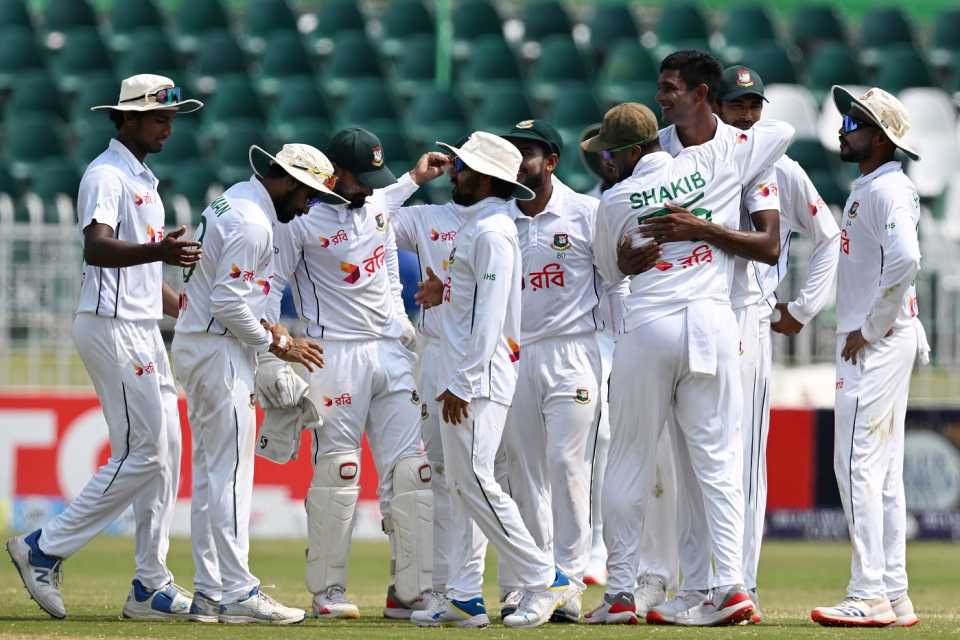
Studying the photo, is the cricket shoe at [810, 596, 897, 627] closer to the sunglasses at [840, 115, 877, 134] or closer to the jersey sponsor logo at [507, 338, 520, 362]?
the jersey sponsor logo at [507, 338, 520, 362]

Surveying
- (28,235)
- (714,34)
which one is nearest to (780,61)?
(714,34)

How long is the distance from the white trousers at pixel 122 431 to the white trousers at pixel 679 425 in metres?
2.13

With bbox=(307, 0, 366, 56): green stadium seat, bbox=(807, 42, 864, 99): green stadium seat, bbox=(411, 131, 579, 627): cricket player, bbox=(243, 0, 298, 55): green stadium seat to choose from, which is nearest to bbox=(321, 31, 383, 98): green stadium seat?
bbox=(307, 0, 366, 56): green stadium seat

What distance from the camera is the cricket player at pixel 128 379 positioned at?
7.45 meters

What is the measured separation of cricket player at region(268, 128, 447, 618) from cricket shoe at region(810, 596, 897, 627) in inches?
72.8

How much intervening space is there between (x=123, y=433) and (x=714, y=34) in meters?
16.3

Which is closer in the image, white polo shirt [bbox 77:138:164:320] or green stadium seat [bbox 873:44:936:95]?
white polo shirt [bbox 77:138:164:320]

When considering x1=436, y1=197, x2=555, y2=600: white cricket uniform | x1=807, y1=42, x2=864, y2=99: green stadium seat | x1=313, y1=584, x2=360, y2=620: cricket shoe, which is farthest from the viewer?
x1=807, y1=42, x2=864, y2=99: green stadium seat

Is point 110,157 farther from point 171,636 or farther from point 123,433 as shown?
point 171,636

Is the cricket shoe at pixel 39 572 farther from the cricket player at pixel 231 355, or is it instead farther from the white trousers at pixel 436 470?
the white trousers at pixel 436 470

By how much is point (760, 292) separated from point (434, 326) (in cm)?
164

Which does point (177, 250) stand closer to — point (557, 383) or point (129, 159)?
point (129, 159)

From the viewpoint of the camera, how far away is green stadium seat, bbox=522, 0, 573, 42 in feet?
71.6

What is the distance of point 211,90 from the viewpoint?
20.5m
